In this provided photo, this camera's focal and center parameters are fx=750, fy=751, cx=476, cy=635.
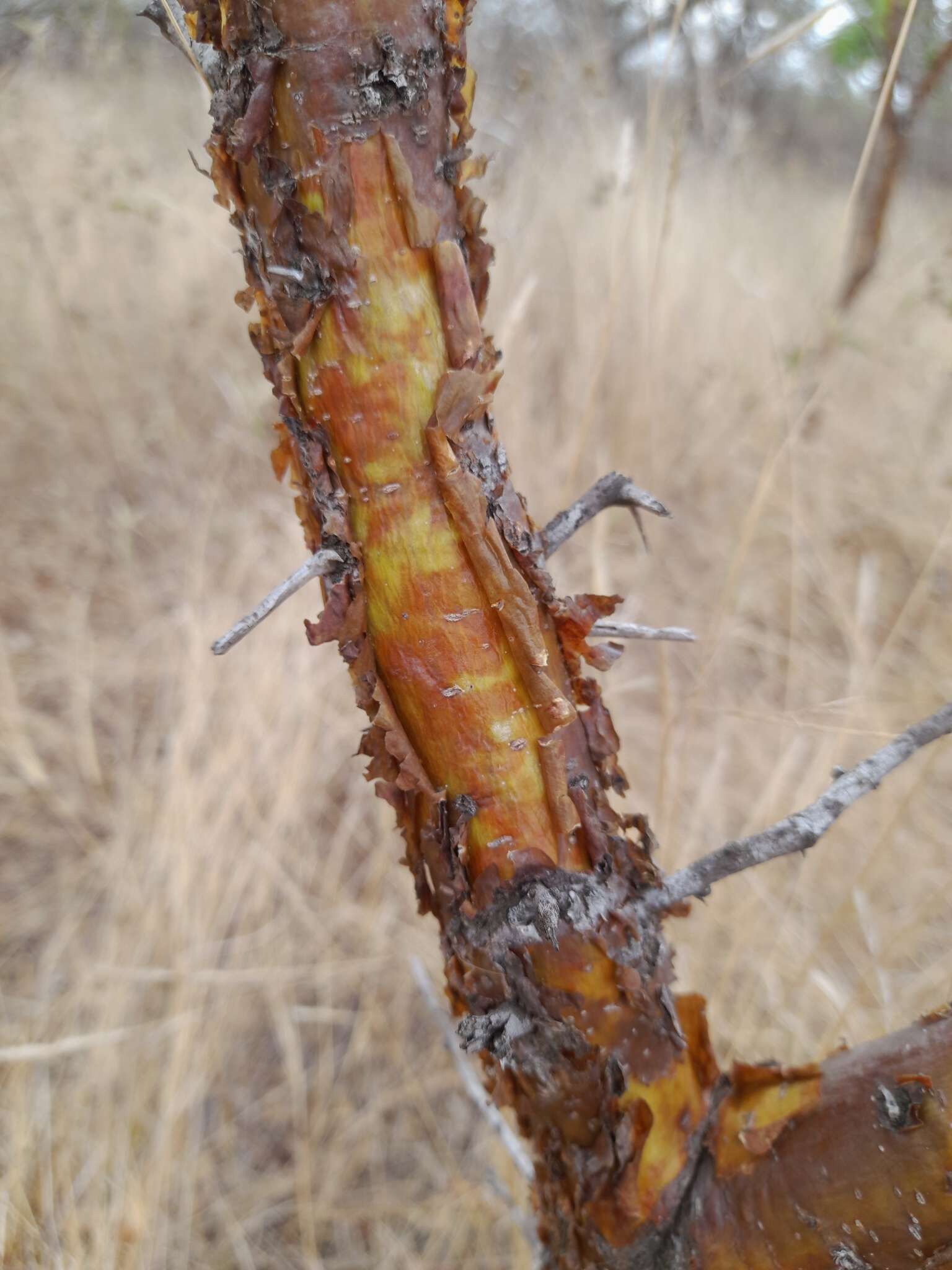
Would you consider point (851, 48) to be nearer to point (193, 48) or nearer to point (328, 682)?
point (328, 682)

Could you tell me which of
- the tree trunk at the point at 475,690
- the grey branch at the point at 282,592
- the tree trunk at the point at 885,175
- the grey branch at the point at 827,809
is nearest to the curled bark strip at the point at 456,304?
the tree trunk at the point at 475,690

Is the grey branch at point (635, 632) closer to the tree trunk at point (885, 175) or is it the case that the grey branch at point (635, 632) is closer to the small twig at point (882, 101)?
the small twig at point (882, 101)

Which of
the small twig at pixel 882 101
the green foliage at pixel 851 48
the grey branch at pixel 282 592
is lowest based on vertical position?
the grey branch at pixel 282 592

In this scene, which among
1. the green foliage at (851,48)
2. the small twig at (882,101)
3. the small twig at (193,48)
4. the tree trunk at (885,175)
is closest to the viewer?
the small twig at (193,48)

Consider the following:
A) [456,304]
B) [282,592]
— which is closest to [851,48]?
[456,304]

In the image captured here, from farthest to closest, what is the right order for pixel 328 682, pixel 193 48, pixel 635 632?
1. pixel 328 682
2. pixel 635 632
3. pixel 193 48

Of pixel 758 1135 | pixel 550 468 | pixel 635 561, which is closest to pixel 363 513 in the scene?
pixel 758 1135
